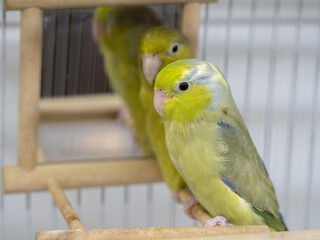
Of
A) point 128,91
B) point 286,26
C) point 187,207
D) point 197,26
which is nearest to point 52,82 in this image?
point 128,91

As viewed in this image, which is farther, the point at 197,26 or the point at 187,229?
the point at 197,26

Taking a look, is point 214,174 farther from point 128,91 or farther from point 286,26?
point 286,26

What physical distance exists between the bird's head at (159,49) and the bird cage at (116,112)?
7 cm

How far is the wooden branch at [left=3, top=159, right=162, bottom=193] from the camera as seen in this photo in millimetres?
1154

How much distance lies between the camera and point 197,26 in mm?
1169

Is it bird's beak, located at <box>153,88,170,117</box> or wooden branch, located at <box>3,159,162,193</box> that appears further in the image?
wooden branch, located at <box>3,159,162,193</box>

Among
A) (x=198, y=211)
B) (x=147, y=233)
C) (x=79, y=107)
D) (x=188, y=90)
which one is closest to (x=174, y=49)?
(x=188, y=90)

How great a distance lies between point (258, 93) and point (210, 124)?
1.03 metres

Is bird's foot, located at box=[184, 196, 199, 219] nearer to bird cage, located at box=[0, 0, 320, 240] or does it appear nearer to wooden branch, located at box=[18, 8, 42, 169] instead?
bird cage, located at box=[0, 0, 320, 240]

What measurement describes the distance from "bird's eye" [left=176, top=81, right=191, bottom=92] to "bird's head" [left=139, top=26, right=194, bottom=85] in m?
0.21

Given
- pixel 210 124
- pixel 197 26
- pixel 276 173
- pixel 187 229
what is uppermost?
pixel 197 26

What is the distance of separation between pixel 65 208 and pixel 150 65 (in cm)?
34

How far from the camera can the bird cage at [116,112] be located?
41.6 inches

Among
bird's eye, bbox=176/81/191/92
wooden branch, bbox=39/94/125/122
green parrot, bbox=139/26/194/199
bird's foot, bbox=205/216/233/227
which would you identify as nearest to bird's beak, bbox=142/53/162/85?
green parrot, bbox=139/26/194/199
